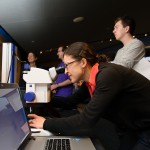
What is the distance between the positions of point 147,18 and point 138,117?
515 cm

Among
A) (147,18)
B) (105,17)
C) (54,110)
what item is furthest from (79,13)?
(54,110)

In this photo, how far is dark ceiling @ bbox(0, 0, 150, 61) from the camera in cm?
453

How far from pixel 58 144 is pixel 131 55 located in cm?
97

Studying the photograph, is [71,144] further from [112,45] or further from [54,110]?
[112,45]

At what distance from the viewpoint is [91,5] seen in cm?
470

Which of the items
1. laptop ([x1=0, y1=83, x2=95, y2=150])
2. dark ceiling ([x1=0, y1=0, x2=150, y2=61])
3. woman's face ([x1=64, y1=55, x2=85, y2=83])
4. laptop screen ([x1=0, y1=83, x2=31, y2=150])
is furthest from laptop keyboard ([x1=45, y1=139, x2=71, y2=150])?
dark ceiling ([x1=0, y1=0, x2=150, y2=61])

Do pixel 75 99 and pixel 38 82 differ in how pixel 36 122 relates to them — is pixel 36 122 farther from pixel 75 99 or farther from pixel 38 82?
pixel 75 99

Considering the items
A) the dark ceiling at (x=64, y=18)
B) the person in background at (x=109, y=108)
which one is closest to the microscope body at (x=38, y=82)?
the person in background at (x=109, y=108)

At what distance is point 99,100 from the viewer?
1.02 m

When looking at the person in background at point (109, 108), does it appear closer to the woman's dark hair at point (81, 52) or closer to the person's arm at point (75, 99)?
the woman's dark hair at point (81, 52)

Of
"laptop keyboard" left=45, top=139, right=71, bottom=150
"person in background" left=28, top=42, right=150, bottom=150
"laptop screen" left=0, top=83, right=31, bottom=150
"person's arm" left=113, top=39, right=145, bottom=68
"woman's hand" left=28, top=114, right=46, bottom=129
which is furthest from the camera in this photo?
"person's arm" left=113, top=39, right=145, bottom=68

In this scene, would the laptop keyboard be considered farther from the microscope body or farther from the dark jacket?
the microscope body

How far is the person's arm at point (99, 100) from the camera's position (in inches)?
40.3

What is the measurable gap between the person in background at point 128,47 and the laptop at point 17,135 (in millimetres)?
813
